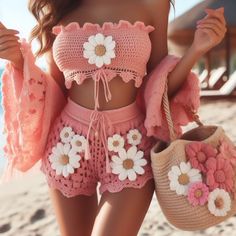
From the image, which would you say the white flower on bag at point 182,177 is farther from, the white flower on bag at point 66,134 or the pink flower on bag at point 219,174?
the white flower on bag at point 66,134

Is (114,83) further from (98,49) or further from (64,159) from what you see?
(64,159)

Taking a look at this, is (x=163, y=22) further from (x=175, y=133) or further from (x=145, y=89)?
(x=175, y=133)

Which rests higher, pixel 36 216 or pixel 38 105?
pixel 38 105

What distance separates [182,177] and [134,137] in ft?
0.64

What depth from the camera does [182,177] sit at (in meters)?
1.48

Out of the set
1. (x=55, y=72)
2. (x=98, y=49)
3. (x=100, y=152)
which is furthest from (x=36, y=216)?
(x=98, y=49)

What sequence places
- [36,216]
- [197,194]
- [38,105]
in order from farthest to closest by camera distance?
[36,216]
[38,105]
[197,194]

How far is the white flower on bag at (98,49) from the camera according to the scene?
60.6 inches

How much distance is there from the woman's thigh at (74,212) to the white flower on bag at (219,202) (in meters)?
0.40

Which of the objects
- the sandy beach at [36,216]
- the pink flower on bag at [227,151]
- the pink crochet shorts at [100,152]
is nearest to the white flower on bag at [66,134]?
the pink crochet shorts at [100,152]

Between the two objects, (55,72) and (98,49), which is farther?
(55,72)

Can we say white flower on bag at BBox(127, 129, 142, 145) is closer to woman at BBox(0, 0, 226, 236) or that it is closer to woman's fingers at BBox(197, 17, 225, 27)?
woman at BBox(0, 0, 226, 236)

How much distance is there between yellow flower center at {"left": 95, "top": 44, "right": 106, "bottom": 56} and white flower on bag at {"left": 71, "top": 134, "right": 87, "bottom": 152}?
0.85 feet

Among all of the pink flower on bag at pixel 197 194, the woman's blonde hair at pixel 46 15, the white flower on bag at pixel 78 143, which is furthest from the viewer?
the woman's blonde hair at pixel 46 15
